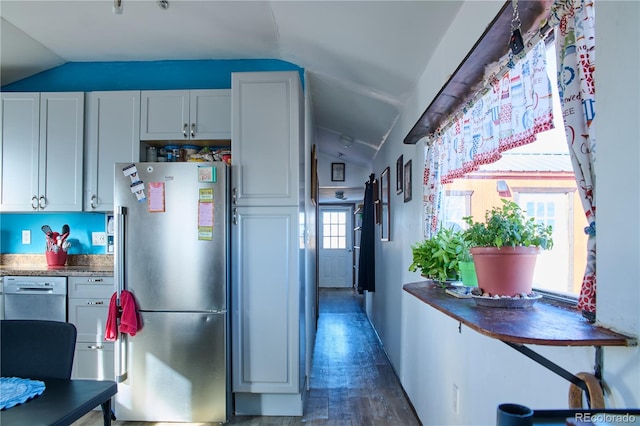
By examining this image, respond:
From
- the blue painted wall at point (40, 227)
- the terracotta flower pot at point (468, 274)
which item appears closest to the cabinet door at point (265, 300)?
the terracotta flower pot at point (468, 274)

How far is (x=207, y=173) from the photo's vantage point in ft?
8.37

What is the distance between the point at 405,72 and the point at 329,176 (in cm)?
396

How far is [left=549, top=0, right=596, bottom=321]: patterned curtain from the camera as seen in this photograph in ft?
2.87

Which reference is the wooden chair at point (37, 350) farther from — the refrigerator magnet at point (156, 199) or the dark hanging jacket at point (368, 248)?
the dark hanging jacket at point (368, 248)

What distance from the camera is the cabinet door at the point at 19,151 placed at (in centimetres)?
304

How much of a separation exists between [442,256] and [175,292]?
173cm

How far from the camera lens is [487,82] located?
1.48 metres

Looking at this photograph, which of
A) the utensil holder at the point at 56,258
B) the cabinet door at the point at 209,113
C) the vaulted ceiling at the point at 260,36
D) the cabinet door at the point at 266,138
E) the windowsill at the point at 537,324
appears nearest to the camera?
the windowsill at the point at 537,324

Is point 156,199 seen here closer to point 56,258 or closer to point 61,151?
point 61,151

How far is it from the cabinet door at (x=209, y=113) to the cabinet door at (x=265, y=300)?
0.68 meters

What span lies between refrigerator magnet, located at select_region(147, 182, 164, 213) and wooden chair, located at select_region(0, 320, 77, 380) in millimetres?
1162

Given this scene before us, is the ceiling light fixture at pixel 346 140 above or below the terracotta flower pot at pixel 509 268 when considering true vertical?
above

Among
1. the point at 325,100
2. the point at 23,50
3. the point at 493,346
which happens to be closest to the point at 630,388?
the point at 493,346

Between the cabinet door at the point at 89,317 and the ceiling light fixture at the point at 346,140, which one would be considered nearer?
the cabinet door at the point at 89,317
